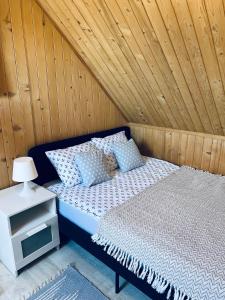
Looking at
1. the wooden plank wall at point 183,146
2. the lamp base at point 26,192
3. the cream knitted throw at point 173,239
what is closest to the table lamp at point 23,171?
the lamp base at point 26,192

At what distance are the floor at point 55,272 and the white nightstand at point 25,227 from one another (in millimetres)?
85

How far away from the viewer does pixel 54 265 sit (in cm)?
207

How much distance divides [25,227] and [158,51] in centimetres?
183

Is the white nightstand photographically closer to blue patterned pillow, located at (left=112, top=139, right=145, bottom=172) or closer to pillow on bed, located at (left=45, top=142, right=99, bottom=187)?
pillow on bed, located at (left=45, top=142, right=99, bottom=187)

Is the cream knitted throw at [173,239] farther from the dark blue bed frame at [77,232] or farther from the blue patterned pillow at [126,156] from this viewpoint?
the blue patterned pillow at [126,156]

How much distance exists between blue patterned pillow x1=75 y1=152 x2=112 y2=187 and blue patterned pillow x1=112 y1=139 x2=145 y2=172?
32 cm

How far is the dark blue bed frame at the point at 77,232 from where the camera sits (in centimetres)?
163

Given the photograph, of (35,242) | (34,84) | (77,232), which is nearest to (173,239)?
(77,232)

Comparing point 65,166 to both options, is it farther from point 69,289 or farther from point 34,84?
point 69,289

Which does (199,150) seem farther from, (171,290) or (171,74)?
(171,290)

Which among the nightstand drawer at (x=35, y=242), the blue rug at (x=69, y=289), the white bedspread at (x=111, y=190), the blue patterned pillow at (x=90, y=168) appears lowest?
the blue rug at (x=69, y=289)

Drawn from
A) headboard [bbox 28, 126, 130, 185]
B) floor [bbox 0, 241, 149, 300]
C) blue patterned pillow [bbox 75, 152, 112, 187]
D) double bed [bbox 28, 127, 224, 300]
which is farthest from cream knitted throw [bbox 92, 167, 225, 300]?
headboard [bbox 28, 126, 130, 185]

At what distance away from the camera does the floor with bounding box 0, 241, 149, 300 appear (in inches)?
71.1

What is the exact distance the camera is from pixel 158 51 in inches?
77.4
